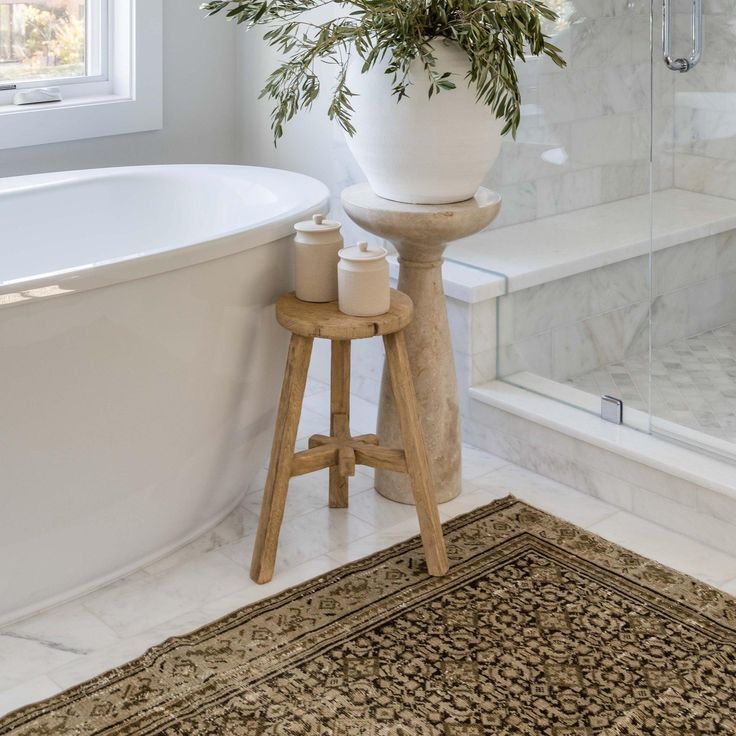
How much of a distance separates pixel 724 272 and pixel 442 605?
1.04m

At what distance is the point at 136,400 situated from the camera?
89.7 inches

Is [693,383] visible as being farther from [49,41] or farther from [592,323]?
[49,41]

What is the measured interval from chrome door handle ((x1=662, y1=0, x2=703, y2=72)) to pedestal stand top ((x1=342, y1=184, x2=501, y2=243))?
52 centimetres

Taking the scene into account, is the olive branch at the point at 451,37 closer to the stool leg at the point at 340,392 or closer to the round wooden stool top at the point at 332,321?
the round wooden stool top at the point at 332,321

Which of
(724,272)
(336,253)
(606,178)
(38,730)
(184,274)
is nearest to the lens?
(38,730)

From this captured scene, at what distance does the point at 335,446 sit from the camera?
257 centimetres

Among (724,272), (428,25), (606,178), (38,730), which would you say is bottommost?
(38,730)

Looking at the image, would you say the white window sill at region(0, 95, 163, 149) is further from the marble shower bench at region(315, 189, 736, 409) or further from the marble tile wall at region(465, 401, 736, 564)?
the marble tile wall at region(465, 401, 736, 564)

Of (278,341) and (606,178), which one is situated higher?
(606,178)

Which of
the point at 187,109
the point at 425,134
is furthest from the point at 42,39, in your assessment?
the point at 425,134

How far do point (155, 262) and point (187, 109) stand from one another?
62.8 inches

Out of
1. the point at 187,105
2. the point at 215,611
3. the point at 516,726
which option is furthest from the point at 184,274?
the point at 187,105

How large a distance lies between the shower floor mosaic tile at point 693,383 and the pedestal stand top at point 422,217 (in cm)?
60

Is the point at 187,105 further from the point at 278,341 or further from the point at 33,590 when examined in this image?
the point at 33,590
